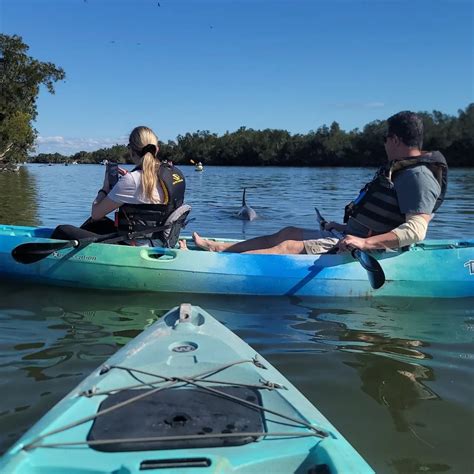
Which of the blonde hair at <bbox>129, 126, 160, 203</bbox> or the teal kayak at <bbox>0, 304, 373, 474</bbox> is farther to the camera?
the blonde hair at <bbox>129, 126, 160, 203</bbox>

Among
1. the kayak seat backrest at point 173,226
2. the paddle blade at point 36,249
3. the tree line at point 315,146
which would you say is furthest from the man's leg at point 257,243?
the tree line at point 315,146

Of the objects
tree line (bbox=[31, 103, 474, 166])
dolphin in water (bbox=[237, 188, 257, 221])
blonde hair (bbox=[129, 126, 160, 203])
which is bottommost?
dolphin in water (bbox=[237, 188, 257, 221])

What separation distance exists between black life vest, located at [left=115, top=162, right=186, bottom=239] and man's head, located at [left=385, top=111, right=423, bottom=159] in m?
1.84

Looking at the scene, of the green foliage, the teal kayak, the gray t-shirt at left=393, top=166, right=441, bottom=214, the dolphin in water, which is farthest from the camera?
the green foliage

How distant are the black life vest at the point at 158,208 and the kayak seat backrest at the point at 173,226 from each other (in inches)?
1.6

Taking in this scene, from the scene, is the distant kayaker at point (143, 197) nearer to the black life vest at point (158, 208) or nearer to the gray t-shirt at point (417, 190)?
the black life vest at point (158, 208)

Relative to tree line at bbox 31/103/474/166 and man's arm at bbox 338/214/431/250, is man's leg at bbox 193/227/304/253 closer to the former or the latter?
man's arm at bbox 338/214/431/250

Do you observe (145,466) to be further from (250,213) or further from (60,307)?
(250,213)

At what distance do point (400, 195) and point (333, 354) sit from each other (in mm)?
1502

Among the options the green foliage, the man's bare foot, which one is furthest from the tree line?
the man's bare foot

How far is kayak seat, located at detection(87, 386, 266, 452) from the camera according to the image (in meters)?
1.75

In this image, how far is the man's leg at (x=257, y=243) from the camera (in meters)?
5.02

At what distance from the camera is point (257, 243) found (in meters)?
5.10

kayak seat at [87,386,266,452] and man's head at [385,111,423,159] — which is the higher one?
man's head at [385,111,423,159]
